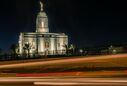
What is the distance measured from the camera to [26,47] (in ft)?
487

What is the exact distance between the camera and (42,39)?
159625mm

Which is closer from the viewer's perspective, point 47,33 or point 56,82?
point 56,82

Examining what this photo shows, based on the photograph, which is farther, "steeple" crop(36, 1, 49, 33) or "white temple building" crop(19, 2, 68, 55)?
"steeple" crop(36, 1, 49, 33)

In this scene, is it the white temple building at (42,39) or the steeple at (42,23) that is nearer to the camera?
the white temple building at (42,39)

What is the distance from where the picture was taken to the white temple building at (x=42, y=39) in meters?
157

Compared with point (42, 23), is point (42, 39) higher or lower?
lower

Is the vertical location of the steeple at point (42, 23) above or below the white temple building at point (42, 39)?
above

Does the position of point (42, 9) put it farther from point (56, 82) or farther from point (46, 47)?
point (56, 82)

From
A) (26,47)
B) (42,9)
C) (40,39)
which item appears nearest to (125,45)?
(26,47)

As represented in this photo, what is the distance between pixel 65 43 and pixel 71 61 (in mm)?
126353

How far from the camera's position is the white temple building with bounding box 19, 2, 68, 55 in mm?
157250

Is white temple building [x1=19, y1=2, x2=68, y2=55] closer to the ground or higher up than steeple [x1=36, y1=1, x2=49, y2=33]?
closer to the ground

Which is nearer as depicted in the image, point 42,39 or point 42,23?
point 42,39

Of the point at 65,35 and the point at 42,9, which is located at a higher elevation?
the point at 42,9
